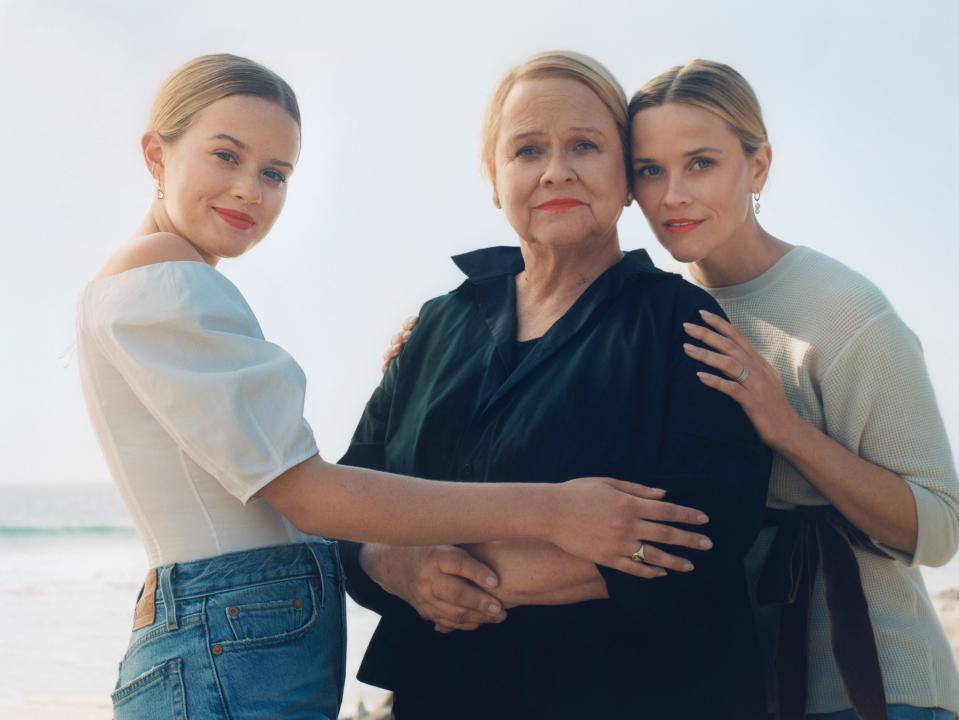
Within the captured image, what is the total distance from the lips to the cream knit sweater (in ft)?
3.84

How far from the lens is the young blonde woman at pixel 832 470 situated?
212cm

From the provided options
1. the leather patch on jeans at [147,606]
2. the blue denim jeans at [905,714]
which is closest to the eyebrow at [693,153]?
the blue denim jeans at [905,714]

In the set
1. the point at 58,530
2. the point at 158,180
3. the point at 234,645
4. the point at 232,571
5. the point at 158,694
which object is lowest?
the point at 58,530

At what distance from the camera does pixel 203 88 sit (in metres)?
2.14

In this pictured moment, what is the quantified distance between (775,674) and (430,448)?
2.81 feet

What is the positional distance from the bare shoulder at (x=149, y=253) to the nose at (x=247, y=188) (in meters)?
0.18

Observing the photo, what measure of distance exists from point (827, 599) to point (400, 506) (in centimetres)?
94

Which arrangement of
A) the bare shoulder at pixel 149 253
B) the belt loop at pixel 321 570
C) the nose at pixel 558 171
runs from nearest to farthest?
the bare shoulder at pixel 149 253 → the belt loop at pixel 321 570 → the nose at pixel 558 171

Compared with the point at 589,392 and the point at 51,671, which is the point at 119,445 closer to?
the point at 589,392

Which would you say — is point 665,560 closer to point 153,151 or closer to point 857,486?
point 857,486

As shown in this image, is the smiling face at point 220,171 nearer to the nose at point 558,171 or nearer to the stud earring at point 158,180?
the stud earring at point 158,180

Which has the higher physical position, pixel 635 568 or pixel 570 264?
pixel 570 264

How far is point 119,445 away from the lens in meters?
1.90

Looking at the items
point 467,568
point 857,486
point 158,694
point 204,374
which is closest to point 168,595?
point 158,694
